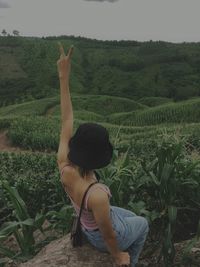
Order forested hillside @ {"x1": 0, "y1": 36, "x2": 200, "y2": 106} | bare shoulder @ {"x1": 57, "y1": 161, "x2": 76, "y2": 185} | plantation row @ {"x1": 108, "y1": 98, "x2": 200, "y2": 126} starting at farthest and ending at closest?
forested hillside @ {"x1": 0, "y1": 36, "x2": 200, "y2": 106} < plantation row @ {"x1": 108, "y1": 98, "x2": 200, "y2": 126} < bare shoulder @ {"x1": 57, "y1": 161, "x2": 76, "y2": 185}

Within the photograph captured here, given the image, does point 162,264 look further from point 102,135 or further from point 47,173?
point 47,173

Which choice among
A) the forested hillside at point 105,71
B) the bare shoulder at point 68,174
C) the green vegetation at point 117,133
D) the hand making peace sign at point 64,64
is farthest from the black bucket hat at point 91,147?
the forested hillside at point 105,71

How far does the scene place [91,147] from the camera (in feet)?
10.9

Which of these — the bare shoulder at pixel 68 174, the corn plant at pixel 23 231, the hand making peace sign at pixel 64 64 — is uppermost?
the hand making peace sign at pixel 64 64

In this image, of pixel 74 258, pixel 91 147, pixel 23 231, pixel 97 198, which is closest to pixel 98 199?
pixel 97 198

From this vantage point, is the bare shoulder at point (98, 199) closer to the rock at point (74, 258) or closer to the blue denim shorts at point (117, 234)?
the blue denim shorts at point (117, 234)

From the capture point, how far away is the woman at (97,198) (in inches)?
129

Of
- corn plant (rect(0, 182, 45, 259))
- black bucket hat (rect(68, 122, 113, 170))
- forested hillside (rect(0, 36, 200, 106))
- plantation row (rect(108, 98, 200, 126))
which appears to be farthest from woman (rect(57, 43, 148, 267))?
forested hillside (rect(0, 36, 200, 106))

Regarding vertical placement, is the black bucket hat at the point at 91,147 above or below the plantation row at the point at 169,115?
above

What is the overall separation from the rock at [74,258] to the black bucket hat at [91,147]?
64 centimetres

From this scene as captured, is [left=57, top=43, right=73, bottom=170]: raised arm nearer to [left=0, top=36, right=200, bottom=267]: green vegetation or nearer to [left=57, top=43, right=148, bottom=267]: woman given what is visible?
[left=57, top=43, right=148, bottom=267]: woman

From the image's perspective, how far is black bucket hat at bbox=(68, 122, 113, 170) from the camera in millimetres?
3303

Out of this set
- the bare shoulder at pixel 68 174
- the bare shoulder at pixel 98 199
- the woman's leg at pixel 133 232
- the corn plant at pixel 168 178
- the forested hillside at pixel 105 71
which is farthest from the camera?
the forested hillside at pixel 105 71

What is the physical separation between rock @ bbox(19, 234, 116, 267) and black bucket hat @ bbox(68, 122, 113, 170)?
2.11ft
